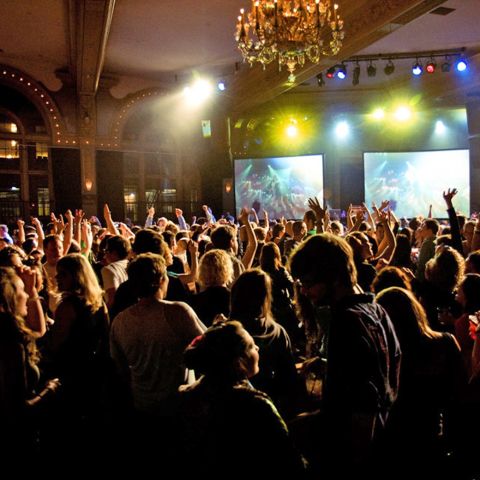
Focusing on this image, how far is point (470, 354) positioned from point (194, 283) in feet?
7.73

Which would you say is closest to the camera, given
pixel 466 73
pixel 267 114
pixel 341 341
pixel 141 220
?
pixel 341 341

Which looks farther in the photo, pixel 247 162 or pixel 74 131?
pixel 247 162

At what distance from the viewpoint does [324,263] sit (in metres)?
1.74

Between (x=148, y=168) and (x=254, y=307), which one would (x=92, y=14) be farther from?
(x=148, y=168)

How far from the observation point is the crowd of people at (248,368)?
1568mm

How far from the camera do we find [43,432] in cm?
313

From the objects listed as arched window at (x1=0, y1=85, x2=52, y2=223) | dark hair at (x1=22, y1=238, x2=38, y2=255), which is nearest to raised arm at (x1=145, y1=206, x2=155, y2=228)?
dark hair at (x1=22, y1=238, x2=38, y2=255)

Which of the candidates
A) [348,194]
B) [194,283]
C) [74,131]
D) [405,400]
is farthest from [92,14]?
[348,194]

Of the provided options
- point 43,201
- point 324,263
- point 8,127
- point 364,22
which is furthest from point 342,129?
point 324,263

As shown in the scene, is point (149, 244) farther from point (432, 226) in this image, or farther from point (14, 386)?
point (432, 226)

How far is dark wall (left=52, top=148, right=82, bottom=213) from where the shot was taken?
543 inches

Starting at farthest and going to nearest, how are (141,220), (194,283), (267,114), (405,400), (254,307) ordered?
(267,114) → (141,220) → (194,283) → (254,307) → (405,400)

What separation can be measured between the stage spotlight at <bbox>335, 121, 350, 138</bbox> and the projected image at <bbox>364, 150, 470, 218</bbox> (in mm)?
992

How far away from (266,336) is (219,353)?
108 centimetres
